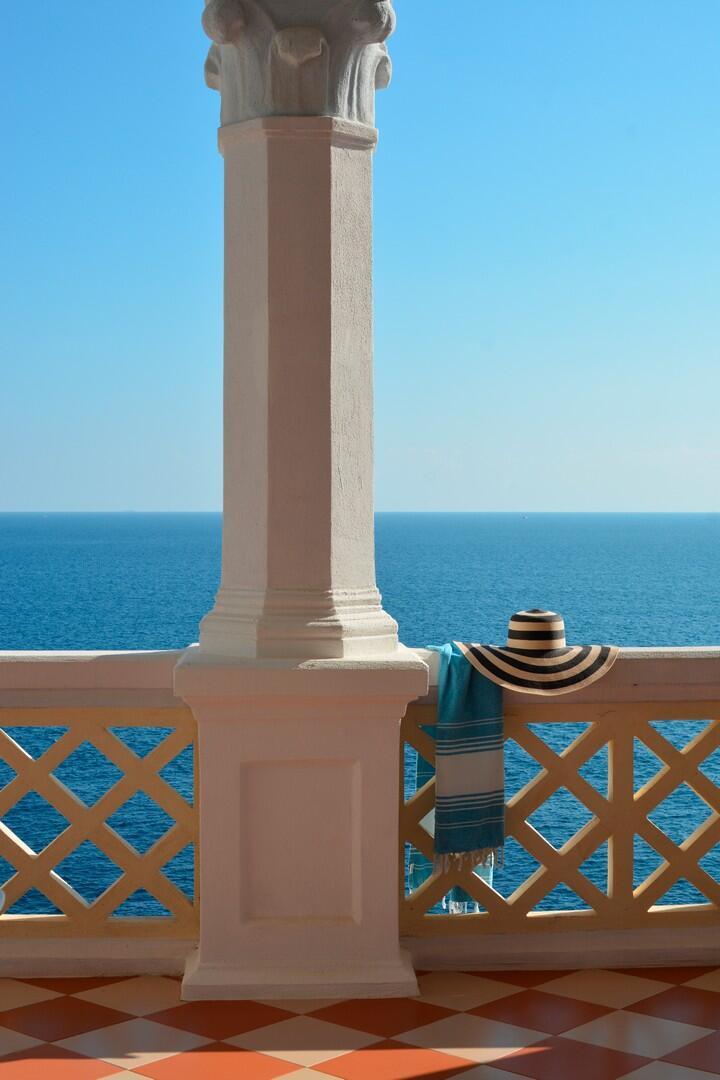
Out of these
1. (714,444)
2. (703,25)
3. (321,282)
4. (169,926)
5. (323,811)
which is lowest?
(169,926)

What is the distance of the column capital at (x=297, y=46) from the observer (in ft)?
12.0

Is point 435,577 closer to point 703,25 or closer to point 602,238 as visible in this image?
point 602,238

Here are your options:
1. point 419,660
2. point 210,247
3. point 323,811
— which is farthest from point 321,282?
A: point 210,247

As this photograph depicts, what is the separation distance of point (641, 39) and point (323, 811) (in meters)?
71.2

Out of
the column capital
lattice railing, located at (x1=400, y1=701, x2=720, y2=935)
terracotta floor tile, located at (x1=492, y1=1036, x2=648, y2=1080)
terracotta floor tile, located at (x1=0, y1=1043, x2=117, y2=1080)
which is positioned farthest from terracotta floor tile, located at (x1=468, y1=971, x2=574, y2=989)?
the column capital

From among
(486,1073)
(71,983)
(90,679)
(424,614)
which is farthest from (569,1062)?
(424,614)

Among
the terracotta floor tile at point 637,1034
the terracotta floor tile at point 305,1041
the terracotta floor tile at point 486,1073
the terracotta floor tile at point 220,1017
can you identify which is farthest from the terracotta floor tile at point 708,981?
the terracotta floor tile at point 220,1017

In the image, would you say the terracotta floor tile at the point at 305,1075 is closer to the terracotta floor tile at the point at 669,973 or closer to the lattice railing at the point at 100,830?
the lattice railing at the point at 100,830

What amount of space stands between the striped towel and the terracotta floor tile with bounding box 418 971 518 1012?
33 cm

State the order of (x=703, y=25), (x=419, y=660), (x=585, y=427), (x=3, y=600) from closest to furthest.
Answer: (x=419, y=660) < (x=3, y=600) < (x=703, y=25) < (x=585, y=427)

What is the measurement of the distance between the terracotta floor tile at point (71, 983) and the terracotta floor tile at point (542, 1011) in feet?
3.23

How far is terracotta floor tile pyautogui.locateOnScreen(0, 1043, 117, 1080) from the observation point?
3082 millimetres

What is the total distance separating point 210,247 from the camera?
185ft

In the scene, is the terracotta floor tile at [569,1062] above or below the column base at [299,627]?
below
